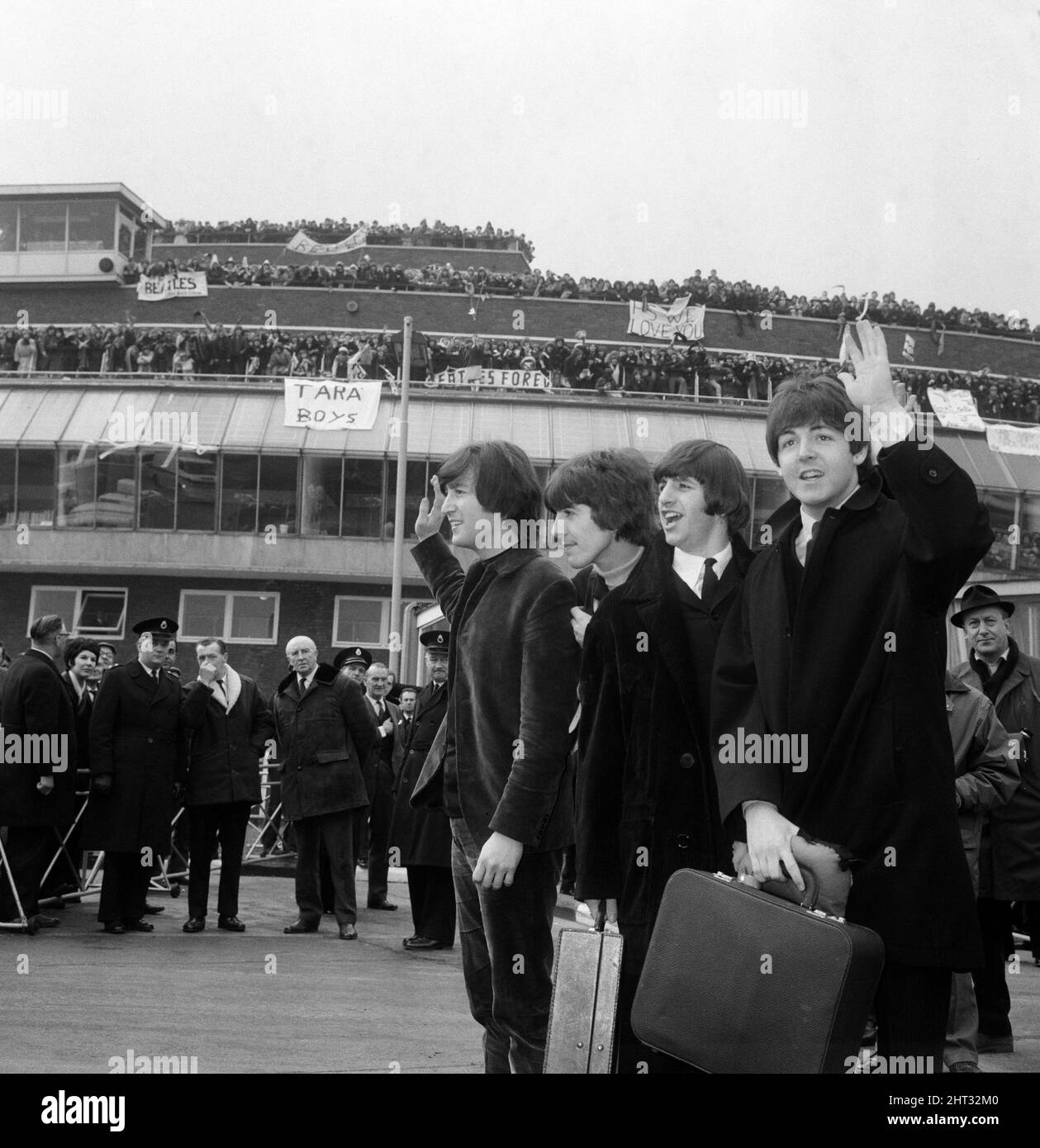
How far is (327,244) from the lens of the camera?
2403 inches

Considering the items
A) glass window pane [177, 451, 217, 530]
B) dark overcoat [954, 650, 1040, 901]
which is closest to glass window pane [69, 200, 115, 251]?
glass window pane [177, 451, 217, 530]

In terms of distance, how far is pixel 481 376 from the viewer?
153 feet

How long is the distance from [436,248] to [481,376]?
57.5 feet

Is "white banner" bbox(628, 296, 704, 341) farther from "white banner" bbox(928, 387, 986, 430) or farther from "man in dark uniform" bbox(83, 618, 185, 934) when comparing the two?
"man in dark uniform" bbox(83, 618, 185, 934)

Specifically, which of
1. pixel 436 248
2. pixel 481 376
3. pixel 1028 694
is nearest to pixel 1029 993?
pixel 1028 694

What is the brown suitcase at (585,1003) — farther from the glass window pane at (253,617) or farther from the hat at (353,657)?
the glass window pane at (253,617)

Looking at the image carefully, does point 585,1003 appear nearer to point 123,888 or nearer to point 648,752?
point 648,752

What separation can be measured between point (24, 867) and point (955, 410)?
40059 millimetres

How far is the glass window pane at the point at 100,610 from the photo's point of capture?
4575 centimetres

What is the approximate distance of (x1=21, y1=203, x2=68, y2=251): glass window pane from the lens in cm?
5756

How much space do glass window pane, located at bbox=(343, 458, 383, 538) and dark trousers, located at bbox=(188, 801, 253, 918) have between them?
33.2 metres

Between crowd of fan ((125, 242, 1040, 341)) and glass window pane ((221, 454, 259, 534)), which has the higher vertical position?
crowd of fan ((125, 242, 1040, 341))

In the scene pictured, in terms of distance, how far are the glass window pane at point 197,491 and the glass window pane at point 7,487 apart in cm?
518

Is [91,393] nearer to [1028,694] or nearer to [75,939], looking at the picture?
[75,939]
